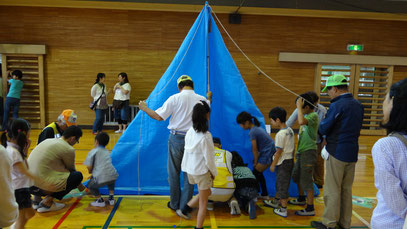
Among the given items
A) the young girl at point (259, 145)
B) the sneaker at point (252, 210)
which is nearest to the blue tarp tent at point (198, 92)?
the young girl at point (259, 145)

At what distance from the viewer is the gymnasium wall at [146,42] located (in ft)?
23.5

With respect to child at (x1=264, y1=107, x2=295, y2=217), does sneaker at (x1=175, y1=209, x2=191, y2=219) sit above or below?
below

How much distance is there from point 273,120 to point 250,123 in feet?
1.19

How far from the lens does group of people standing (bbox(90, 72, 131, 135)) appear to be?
20.7ft

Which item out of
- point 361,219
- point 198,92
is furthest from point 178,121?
point 361,219

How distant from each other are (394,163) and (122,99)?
6218 mm

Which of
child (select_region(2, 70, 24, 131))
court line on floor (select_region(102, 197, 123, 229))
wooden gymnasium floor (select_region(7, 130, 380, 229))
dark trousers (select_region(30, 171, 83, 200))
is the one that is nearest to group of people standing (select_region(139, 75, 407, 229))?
wooden gymnasium floor (select_region(7, 130, 380, 229))

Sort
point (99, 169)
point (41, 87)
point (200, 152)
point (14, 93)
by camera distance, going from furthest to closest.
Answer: point (41, 87)
point (14, 93)
point (99, 169)
point (200, 152)

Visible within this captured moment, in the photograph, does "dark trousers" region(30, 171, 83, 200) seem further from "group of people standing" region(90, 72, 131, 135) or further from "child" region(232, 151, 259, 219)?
"group of people standing" region(90, 72, 131, 135)

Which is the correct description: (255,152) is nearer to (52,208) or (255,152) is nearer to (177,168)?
(177,168)

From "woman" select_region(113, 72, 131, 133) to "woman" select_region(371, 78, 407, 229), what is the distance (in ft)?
20.0

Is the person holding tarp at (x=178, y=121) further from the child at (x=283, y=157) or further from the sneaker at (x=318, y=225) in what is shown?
the sneaker at (x=318, y=225)

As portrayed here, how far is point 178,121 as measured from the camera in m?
2.84

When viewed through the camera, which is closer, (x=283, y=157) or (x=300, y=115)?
(x=300, y=115)
